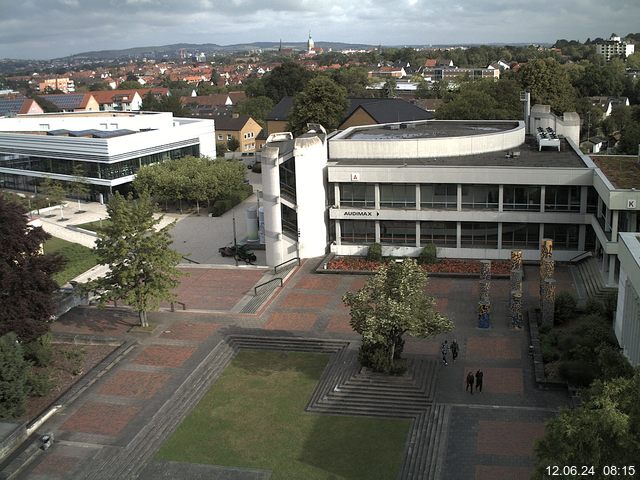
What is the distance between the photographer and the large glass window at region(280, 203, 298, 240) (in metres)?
45.5

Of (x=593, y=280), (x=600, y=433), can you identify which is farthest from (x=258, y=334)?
(x=600, y=433)

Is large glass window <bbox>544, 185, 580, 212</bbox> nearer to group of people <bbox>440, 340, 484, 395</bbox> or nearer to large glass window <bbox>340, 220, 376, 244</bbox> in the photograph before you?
large glass window <bbox>340, 220, 376, 244</bbox>

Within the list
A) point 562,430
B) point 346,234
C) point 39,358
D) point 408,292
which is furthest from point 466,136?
point 562,430

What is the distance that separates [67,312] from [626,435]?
3145 centimetres

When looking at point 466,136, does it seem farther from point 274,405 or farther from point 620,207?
point 274,405

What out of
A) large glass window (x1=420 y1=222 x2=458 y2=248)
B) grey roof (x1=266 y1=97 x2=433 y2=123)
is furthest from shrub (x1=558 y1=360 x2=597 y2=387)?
grey roof (x1=266 y1=97 x2=433 y2=123)

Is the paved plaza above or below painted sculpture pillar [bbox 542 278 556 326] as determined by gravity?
below

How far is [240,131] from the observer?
10488cm

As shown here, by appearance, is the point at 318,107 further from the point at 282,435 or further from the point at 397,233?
the point at 282,435

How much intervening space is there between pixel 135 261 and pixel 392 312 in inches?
524

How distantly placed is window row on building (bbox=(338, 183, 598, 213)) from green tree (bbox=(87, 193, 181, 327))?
15.1 metres

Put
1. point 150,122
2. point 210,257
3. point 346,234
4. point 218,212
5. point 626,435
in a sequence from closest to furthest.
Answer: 1. point 626,435
2. point 346,234
3. point 210,257
4. point 218,212
5. point 150,122

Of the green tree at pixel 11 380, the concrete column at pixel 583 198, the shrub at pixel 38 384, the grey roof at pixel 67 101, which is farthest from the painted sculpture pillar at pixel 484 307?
the grey roof at pixel 67 101

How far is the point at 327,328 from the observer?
3484 centimetres
